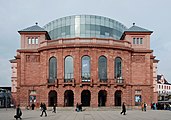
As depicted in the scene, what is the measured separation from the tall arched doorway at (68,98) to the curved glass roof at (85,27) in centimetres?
1600

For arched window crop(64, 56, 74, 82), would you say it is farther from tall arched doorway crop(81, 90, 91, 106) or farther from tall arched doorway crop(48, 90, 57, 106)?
tall arched doorway crop(81, 90, 91, 106)

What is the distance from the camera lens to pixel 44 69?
60031 millimetres

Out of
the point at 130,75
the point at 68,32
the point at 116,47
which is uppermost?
the point at 68,32

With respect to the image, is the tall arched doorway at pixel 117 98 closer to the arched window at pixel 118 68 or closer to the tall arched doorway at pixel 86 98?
the arched window at pixel 118 68

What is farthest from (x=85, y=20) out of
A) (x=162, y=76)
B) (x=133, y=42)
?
(x=162, y=76)

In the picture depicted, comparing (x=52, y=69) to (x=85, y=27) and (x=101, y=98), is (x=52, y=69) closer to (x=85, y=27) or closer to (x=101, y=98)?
(x=101, y=98)

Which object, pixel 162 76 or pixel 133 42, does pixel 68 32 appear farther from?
pixel 162 76

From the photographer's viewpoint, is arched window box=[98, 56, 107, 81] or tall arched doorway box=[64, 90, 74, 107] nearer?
arched window box=[98, 56, 107, 81]

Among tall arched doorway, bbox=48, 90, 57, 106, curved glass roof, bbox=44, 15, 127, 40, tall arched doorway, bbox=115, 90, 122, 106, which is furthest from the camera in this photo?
curved glass roof, bbox=44, 15, 127, 40

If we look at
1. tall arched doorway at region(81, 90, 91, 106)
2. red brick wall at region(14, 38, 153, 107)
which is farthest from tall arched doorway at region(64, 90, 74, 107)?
tall arched doorway at region(81, 90, 91, 106)

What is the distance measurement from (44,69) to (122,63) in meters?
15.2

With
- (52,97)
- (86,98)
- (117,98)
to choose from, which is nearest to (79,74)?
(86,98)

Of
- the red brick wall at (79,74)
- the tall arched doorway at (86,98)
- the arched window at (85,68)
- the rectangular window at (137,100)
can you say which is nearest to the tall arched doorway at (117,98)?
the red brick wall at (79,74)

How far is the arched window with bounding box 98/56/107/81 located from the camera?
58344 mm
